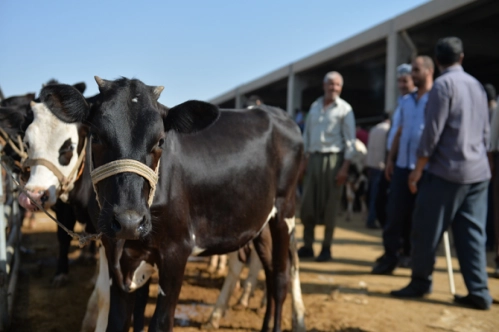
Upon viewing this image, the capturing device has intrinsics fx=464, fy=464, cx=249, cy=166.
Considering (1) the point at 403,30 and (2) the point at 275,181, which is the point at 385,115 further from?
(2) the point at 275,181

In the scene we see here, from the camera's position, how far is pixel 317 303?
4539mm

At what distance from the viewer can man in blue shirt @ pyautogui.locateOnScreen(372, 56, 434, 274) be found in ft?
17.2

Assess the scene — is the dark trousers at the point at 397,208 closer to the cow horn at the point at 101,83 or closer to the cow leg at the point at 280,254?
the cow leg at the point at 280,254

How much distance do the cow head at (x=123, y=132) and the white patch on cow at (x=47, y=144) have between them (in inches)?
48.4

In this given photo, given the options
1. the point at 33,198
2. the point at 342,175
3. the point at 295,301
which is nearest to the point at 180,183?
the point at 33,198

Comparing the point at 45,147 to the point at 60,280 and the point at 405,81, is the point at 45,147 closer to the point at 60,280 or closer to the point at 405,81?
the point at 60,280

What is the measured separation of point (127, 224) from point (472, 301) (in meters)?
3.62

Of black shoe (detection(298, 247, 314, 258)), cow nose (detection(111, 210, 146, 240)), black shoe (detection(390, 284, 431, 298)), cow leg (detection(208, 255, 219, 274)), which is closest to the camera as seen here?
cow nose (detection(111, 210, 146, 240))

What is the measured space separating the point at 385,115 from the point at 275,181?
234 inches

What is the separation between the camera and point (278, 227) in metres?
3.90

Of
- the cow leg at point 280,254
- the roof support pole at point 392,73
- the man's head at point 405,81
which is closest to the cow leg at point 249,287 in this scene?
the cow leg at point 280,254

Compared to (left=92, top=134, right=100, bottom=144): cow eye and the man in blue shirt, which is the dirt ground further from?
(left=92, top=134, right=100, bottom=144): cow eye

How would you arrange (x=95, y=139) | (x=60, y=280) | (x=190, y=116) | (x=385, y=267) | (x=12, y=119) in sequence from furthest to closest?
(x=385, y=267), (x=60, y=280), (x=12, y=119), (x=190, y=116), (x=95, y=139)

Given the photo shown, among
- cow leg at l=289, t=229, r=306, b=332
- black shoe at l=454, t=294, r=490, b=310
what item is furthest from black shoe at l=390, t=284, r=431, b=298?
cow leg at l=289, t=229, r=306, b=332
